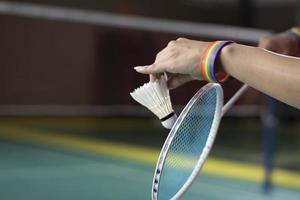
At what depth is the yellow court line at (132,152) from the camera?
506 cm

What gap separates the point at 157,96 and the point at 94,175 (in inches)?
139

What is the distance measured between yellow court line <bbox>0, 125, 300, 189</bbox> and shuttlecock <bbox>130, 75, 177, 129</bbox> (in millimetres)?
3416

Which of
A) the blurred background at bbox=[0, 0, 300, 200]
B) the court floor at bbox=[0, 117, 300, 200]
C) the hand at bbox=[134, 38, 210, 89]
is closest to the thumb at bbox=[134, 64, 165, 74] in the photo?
the hand at bbox=[134, 38, 210, 89]

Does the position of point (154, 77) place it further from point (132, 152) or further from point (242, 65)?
point (132, 152)

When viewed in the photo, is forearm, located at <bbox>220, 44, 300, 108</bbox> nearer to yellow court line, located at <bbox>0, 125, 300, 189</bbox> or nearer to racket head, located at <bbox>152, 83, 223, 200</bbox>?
racket head, located at <bbox>152, 83, 223, 200</bbox>

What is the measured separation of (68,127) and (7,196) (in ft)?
16.7

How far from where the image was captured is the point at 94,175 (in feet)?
16.1

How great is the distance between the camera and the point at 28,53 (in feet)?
32.7

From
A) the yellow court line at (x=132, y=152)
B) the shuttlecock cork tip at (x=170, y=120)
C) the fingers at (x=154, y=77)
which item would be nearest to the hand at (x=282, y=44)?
the shuttlecock cork tip at (x=170, y=120)

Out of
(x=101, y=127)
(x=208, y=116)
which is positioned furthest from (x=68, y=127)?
(x=208, y=116)

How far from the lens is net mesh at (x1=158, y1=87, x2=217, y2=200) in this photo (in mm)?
1598

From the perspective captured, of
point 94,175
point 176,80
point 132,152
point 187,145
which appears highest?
point 176,80

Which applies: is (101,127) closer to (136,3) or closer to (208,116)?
(136,3)

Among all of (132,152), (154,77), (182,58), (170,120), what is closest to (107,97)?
(132,152)
